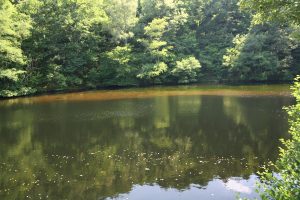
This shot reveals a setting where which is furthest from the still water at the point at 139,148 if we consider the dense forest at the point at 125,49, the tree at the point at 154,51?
the tree at the point at 154,51

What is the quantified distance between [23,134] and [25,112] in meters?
6.81

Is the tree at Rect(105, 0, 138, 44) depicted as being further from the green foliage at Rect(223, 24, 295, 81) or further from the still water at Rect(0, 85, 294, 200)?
the still water at Rect(0, 85, 294, 200)

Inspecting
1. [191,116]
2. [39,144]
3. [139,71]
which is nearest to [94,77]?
[139,71]

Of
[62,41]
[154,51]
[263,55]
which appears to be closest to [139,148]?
[154,51]

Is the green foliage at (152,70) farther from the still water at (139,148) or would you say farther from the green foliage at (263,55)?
the still water at (139,148)

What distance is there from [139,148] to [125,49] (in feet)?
88.6

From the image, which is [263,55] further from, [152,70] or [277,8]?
[277,8]

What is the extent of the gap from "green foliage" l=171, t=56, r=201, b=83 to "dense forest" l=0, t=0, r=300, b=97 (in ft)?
0.39

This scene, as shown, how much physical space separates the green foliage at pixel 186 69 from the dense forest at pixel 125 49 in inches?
4.7

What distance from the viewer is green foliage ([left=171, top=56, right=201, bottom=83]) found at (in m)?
42.0

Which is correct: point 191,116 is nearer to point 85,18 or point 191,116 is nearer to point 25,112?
point 25,112

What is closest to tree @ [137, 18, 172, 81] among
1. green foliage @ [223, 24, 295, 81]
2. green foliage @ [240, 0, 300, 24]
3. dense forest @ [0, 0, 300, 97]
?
dense forest @ [0, 0, 300, 97]

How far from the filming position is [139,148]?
15289mm

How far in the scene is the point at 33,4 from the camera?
38125 mm
